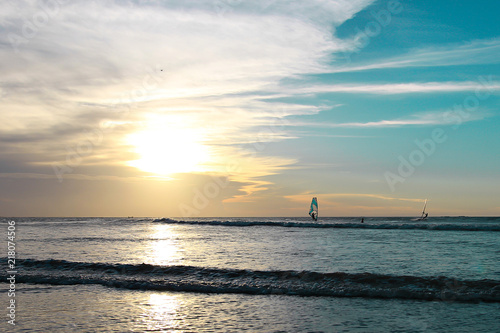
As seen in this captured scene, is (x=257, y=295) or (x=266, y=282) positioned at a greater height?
(x=266, y=282)

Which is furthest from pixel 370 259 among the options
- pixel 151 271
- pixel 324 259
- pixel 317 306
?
pixel 151 271

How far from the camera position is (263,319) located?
1147cm

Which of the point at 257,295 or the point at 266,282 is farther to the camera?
the point at 266,282

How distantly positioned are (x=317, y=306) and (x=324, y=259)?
11.1 m

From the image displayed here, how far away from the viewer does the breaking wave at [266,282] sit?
15.0m

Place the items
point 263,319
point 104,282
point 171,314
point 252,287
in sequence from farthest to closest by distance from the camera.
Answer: point 104,282
point 252,287
point 171,314
point 263,319

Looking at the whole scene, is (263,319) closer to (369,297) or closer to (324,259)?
(369,297)

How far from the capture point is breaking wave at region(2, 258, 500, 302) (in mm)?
15034

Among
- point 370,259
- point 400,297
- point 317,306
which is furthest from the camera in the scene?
point 370,259

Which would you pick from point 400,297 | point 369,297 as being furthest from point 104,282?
point 400,297

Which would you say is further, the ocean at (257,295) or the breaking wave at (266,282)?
the breaking wave at (266,282)

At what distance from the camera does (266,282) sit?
56.1 ft

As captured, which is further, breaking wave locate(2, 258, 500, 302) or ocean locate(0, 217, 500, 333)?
breaking wave locate(2, 258, 500, 302)

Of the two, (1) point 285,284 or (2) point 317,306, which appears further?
(1) point 285,284
